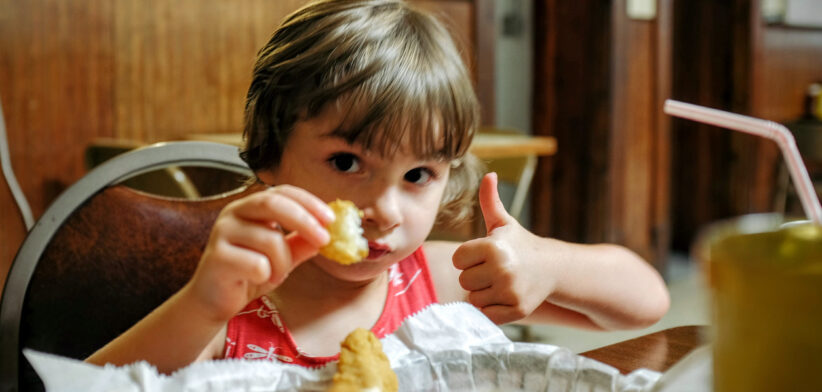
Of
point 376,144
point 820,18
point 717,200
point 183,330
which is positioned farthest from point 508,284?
point 820,18

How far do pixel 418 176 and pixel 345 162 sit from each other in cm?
9

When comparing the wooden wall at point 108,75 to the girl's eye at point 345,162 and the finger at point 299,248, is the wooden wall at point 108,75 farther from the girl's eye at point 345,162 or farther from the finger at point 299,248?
the finger at point 299,248

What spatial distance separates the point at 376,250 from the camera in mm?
800

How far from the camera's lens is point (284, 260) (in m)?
0.54

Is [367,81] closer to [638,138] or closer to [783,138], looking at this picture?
[783,138]

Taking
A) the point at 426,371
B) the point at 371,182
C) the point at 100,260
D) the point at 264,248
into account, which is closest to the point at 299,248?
the point at 264,248

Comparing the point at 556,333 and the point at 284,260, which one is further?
the point at 556,333

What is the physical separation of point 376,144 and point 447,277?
1.24ft

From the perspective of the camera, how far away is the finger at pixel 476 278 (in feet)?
2.35

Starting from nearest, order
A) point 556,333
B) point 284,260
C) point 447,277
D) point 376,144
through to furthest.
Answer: point 284,260
point 376,144
point 447,277
point 556,333

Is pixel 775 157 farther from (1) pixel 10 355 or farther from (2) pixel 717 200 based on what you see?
(1) pixel 10 355

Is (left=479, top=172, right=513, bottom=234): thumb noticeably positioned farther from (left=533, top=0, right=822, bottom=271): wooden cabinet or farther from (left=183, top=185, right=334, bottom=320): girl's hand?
(left=533, top=0, right=822, bottom=271): wooden cabinet

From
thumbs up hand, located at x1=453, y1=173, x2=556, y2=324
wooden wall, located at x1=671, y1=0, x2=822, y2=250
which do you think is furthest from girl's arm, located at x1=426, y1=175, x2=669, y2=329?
wooden wall, located at x1=671, y1=0, x2=822, y2=250

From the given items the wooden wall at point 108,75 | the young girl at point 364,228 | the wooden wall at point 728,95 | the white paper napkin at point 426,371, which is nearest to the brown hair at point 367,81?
the young girl at point 364,228
